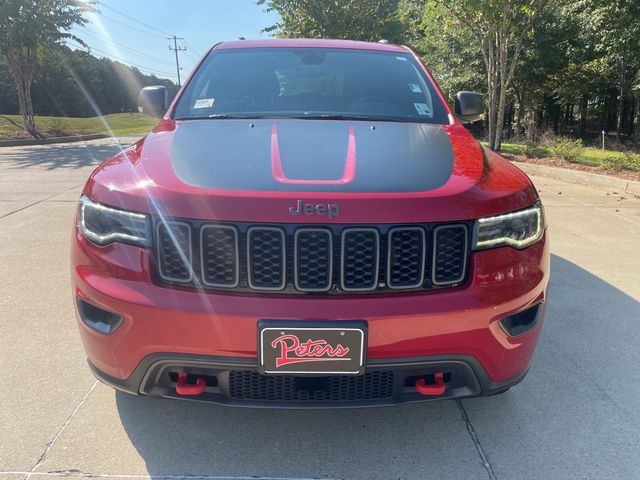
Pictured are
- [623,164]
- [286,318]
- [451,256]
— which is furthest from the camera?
[623,164]

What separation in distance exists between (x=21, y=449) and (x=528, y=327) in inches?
81.7

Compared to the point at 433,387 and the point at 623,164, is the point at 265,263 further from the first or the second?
the point at 623,164

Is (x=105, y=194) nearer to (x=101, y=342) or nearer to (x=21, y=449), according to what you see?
(x=101, y=342)

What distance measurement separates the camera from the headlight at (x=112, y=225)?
6.12 feet

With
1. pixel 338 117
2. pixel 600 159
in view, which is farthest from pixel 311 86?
pixel 600 159

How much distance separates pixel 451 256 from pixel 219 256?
83cm

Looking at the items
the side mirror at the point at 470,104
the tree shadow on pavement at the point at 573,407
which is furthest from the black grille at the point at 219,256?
the side mirror at the point at 470,104

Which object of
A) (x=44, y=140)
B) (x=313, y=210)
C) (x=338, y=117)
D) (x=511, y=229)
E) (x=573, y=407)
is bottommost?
(x=573, y=407)

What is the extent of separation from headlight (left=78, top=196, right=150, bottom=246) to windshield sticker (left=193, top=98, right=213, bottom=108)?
1.18m

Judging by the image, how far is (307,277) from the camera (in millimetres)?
1827

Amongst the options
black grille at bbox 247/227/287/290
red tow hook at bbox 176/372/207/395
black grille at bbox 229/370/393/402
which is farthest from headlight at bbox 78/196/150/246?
black grille at bbox 229/370/393/402

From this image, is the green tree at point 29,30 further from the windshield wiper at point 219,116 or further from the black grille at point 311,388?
the black grille at point 311,388

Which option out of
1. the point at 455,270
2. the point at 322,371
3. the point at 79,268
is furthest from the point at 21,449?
the point at 455,270

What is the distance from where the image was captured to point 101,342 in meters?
1.94
